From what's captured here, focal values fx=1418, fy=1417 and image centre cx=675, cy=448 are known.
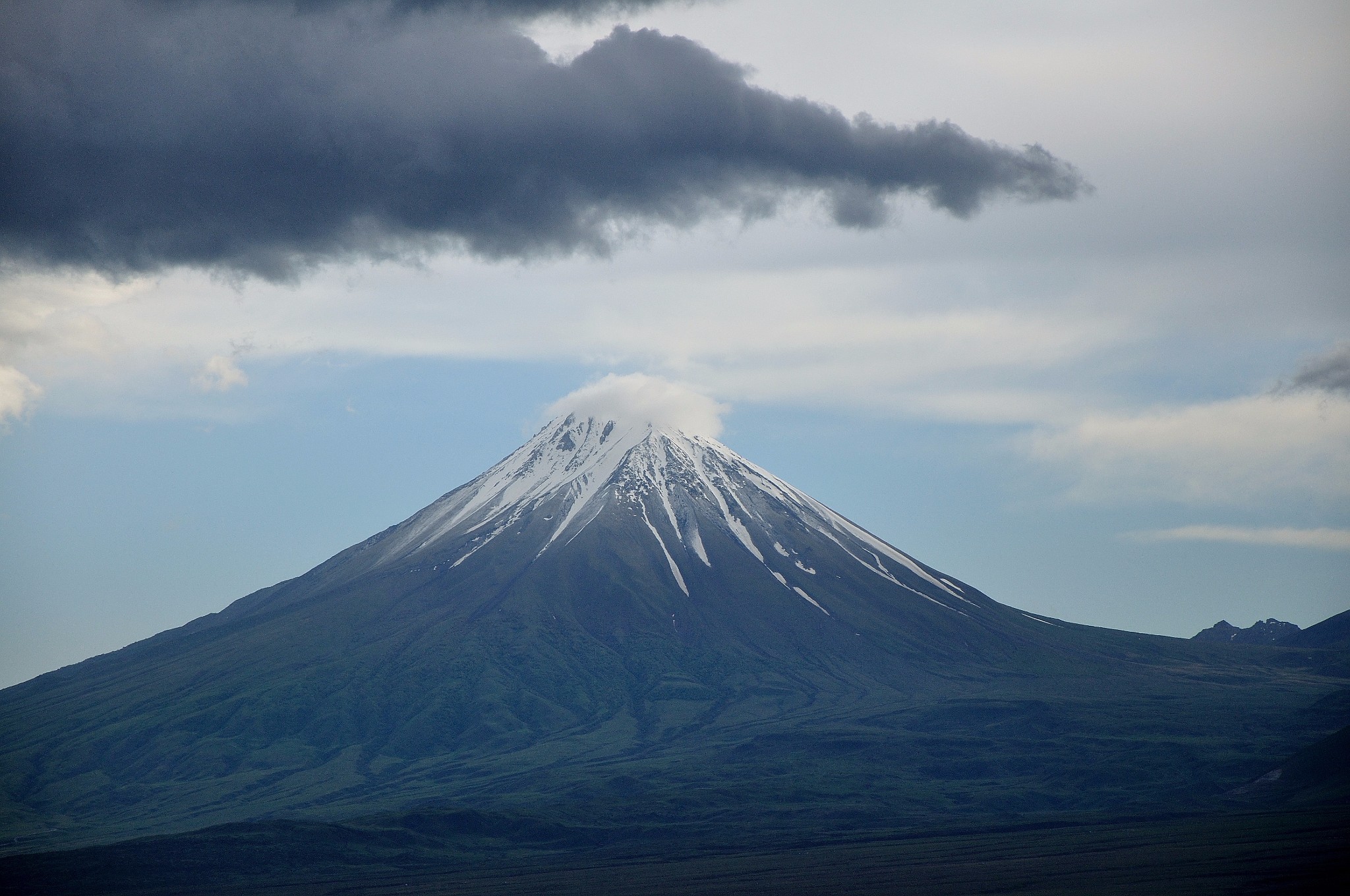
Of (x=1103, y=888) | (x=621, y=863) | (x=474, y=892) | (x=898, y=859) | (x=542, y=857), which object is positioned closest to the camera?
(x=1103, y=888)

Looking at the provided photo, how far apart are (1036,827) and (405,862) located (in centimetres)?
8647

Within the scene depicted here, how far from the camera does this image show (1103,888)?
13062 centimetres

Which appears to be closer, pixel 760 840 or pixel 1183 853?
pixel 1183 853

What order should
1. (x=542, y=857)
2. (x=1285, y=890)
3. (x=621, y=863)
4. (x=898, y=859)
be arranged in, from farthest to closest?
(x=542, y=857) < (x=621, y=863) < (x=898, y=859) < (x=1285, y=890)

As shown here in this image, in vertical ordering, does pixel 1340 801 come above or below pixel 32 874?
below


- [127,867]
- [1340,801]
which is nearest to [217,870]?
[127,867]

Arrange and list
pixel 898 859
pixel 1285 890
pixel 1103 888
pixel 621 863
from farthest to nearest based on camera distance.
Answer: pixel 621 863 → pixel 898 859 → pixel 1103 888 → pixel 1285 890

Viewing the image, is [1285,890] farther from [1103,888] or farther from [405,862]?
[405,862]

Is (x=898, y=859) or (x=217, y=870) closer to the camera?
(x=898, y=859)

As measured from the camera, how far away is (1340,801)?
187375 millimetres

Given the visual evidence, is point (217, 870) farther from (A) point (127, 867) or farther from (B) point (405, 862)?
(B) point (405, 862)

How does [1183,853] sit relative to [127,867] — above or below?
below

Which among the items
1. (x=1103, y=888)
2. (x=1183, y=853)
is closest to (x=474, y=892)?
(x=1103, y=888)

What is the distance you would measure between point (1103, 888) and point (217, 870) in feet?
358
